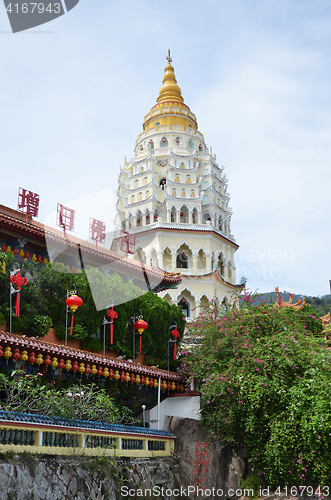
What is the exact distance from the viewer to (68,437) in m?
11.4

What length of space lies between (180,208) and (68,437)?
24335 millimetres

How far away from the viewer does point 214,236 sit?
3456 cm

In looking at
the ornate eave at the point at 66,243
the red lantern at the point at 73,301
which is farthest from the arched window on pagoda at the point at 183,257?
the red lantern at the point at 73,301

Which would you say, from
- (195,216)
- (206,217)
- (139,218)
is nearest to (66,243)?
(139,218)

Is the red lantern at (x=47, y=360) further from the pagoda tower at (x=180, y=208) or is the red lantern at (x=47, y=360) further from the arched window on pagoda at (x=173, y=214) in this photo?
the arched window on pagoda at (x=173, y=214)

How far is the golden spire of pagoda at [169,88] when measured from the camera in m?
40.6

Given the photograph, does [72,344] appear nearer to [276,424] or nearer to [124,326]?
[124,326]

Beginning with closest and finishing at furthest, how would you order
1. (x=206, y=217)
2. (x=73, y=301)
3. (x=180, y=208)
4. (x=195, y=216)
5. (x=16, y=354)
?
(x=16, y=354)
(x=73, y=301)
(x=180, y=208)
(x=195, y=216)
(x=206, y=217)

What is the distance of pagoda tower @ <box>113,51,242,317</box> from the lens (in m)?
33.3

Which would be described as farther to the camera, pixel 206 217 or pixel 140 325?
pixel 206 217

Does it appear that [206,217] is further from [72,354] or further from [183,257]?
[72,354]

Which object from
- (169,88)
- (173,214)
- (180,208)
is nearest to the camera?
(180,208)

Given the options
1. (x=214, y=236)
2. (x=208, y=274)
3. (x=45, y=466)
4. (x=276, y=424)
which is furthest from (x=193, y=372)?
(x=214, y=236)

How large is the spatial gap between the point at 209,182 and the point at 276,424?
24.3 m
